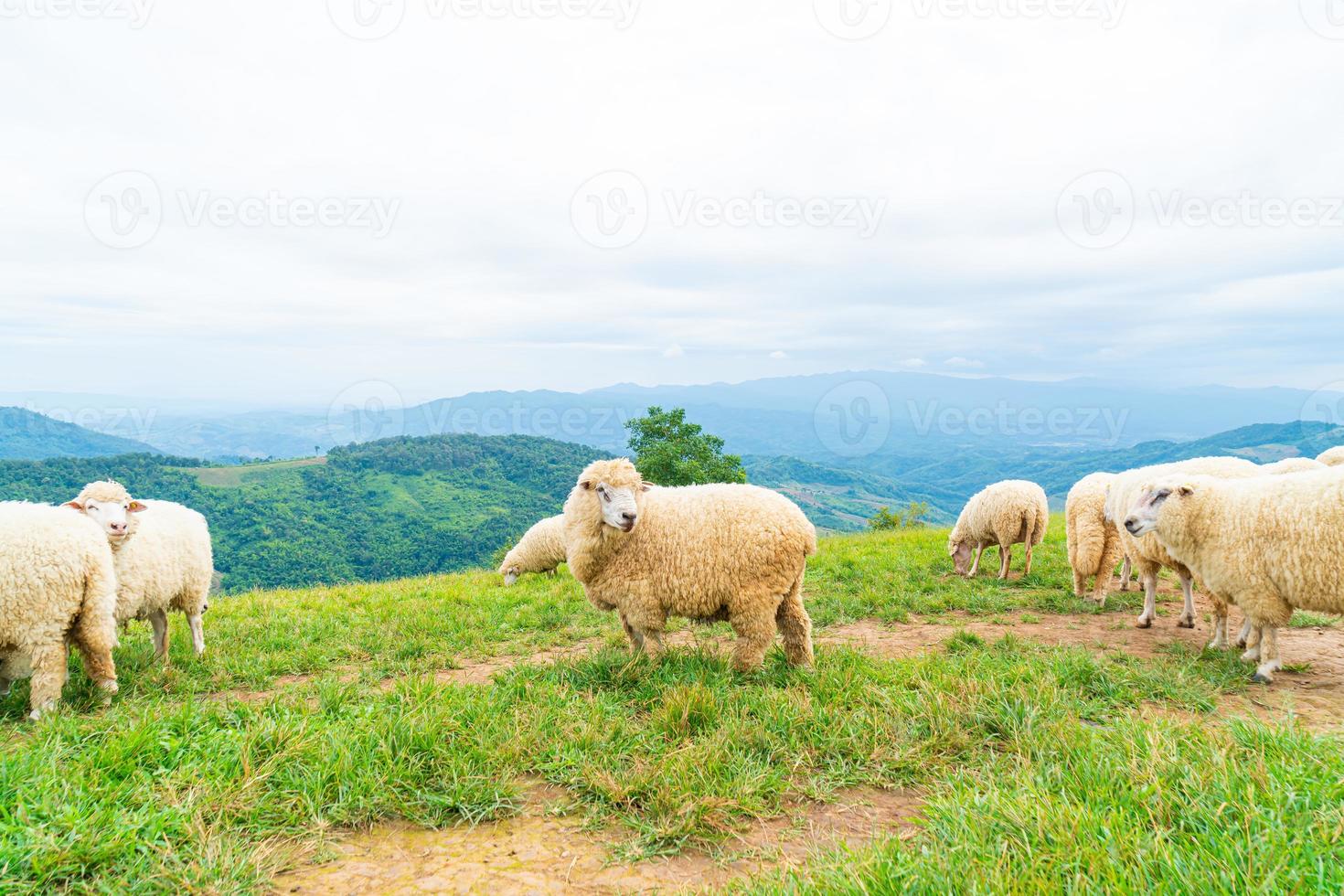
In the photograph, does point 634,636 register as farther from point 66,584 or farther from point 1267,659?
point 1267,659

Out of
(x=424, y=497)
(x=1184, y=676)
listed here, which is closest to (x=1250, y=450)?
(x=424, y=497)

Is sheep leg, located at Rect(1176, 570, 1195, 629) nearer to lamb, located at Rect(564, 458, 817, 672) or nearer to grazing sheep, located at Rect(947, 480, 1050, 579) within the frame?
grazing sheep, located at Rect(947, 480, 1050, 579)

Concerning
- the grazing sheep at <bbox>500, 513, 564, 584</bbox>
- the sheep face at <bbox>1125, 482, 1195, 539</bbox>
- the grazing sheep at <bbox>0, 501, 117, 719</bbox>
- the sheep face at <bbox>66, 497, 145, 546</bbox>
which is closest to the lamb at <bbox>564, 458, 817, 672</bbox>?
the sheep face at <bbox>1125, 482, 1195, 539</bbox>

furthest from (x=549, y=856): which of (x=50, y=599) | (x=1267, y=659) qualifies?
(x=1267, y=659)

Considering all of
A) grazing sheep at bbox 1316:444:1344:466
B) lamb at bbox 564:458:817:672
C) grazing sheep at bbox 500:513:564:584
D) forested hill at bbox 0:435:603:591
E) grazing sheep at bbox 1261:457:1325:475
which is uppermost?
grazing sheep at bbox 1316:444:1344:466

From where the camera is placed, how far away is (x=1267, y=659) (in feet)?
19.3

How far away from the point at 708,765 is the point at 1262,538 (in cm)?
626

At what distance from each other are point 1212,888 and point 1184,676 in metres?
4.30

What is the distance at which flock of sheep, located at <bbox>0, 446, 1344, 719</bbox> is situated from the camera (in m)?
4.98

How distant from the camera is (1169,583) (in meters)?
10.7

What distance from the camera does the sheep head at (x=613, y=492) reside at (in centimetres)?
602

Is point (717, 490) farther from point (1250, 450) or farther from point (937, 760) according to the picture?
point (1250, 450)

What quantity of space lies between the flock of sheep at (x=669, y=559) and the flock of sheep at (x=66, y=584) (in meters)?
0.01

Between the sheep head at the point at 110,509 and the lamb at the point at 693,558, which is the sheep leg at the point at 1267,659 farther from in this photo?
the sheep head at the point at 110,509
